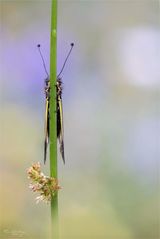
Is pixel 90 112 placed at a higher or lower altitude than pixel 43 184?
higher

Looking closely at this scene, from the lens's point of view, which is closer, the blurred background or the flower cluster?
the flower cluster

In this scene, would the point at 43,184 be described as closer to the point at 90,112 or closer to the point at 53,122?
the point at 53,122

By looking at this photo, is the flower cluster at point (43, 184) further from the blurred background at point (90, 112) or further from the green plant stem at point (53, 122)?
the blurred background at point (90, 112)

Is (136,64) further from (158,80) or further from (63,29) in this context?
(63,29)

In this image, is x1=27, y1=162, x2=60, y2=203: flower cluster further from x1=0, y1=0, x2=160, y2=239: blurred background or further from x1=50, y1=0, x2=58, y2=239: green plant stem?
x1=0, y1=0, x2=160, y2=239: blurred background

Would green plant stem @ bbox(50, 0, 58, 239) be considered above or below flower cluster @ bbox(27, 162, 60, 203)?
above

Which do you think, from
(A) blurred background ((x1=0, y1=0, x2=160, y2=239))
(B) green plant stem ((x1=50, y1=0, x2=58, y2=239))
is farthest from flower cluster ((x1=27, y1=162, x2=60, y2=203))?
(A) blurred background ((x1=0, y1=0, x2=160, y2=239))

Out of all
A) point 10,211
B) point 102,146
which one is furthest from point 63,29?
point 10,211

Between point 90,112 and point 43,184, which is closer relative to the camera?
point 43,184

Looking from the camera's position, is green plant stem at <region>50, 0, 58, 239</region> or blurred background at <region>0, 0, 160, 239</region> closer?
green plant stem at <region>50, 0, 58, 239</region>

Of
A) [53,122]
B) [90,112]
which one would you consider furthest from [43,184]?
[90,112]
